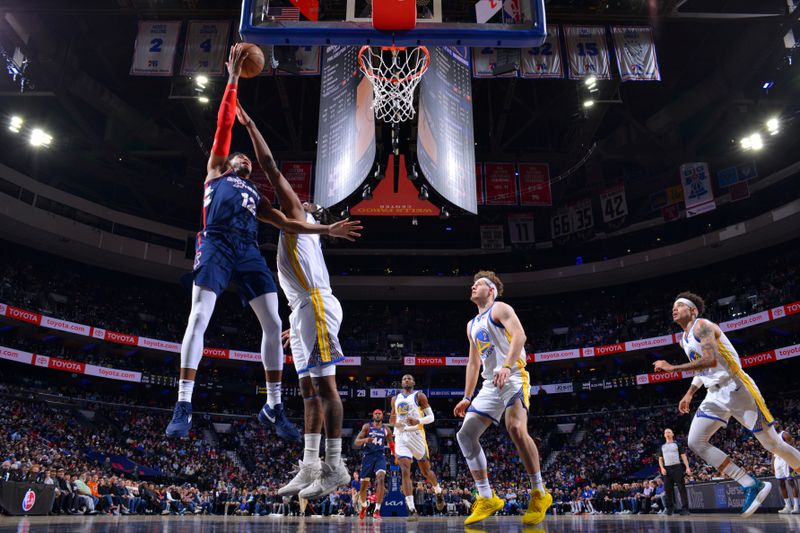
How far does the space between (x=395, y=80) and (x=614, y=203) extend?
15351 millimetres

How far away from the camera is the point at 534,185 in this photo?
2039 centimetres

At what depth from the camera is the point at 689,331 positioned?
6.93 metres

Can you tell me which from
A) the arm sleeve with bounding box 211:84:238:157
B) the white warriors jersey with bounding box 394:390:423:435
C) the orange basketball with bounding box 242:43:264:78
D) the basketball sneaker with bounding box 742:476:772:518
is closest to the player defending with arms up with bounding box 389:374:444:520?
the white warriors jersey with bounding box 394:390:423:435

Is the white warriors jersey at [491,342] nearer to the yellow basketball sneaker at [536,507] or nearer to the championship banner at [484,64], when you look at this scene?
the yellow basketball sneaker at [536,507]

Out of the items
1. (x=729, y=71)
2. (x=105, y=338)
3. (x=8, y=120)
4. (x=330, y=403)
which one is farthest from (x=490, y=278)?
(x=105, y=338)

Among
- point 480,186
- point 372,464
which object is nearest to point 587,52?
point 480,186

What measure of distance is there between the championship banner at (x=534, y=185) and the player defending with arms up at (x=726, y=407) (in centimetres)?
1359

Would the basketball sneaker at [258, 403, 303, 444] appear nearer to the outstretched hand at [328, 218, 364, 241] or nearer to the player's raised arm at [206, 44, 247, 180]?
the outstretched hand at [328, 218, 364, 241]

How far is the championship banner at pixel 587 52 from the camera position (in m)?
14.8

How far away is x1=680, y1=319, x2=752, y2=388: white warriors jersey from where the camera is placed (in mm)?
6566

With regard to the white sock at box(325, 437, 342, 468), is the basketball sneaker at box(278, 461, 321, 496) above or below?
below

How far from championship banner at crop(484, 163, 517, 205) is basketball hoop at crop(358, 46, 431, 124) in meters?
7.45

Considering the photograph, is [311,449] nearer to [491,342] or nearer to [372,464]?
[491,342]

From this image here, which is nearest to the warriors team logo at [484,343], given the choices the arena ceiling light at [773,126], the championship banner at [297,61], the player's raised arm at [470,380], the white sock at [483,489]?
the player's raised arm at [470,380]
